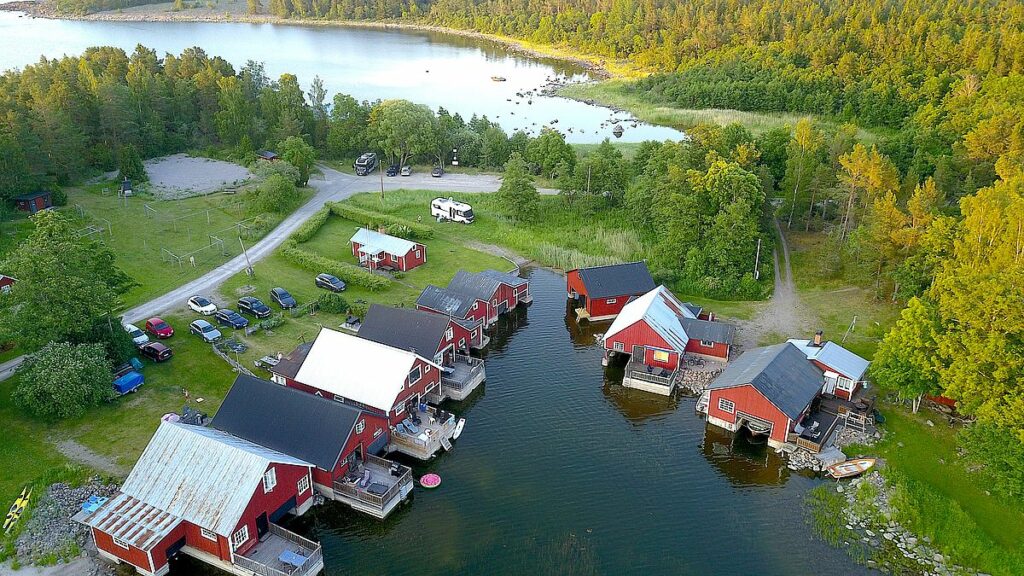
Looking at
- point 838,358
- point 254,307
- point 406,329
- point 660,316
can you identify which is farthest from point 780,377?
point 254,307

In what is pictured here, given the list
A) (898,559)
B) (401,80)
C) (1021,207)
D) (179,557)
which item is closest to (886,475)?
(898,559)

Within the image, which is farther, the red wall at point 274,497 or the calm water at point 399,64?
the calm water at point 399,64

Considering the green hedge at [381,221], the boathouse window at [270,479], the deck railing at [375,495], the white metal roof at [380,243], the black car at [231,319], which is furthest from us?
the green hedge at [381,221]

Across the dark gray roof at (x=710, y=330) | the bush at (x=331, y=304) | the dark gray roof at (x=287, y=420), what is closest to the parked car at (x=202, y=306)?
the bush at (x=331, y=304)

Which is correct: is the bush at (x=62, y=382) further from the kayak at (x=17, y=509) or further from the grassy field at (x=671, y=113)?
the grassy field at (x=671, y=113)

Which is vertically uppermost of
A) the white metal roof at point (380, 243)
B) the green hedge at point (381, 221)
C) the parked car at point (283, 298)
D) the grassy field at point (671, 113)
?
the grassy field at point (671, 113)

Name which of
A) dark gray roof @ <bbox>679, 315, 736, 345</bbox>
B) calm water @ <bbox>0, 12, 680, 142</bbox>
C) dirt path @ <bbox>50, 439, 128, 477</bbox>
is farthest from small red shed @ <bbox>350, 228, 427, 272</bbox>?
calm water @ <bbox>0, 12, 680, 142</bbox>
